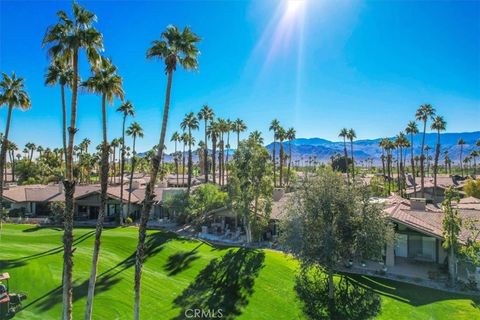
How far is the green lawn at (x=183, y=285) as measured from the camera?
20.5 metres

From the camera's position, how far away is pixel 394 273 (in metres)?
26.5

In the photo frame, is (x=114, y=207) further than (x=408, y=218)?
Yes

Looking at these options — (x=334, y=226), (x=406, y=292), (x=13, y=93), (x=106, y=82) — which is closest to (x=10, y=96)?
(x=13, y=93)

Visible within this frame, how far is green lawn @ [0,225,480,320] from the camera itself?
20469mm

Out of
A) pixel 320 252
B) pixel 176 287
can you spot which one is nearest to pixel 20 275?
pixel 176 287

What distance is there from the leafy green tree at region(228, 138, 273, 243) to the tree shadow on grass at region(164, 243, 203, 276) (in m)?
7.13

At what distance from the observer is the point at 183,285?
24844 millimetres

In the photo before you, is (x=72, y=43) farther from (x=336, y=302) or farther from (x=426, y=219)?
(x=426, y=219)

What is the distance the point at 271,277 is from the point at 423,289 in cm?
1167

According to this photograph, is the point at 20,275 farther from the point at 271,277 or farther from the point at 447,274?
the point at 447,274

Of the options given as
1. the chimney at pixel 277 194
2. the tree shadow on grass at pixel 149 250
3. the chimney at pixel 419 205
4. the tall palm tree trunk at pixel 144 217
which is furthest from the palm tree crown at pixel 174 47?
the chimney at pixel 277 194

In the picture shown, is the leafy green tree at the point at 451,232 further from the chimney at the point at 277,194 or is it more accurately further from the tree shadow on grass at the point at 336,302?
the chimney at the point at 277,194
